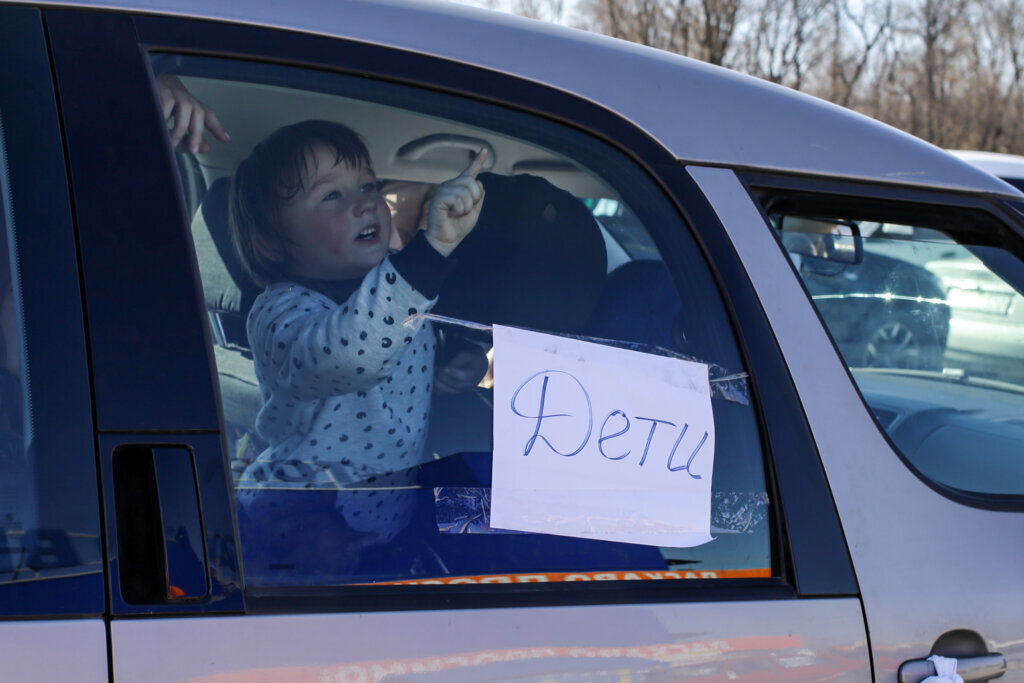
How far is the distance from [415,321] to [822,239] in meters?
0.88

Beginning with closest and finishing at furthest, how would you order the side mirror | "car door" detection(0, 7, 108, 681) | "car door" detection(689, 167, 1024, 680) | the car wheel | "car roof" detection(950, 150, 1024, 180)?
"car door" detection(0, 7, 108, 681), "car door" detection(689, 167, 1024, 680), the side mirror, the car wheel, "car roof" detection(950, 150, 1024, 180)

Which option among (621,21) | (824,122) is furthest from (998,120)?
(824,122)

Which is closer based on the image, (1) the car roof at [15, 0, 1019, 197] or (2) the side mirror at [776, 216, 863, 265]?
(1) the car roof at [15, 0, 1019, 197]

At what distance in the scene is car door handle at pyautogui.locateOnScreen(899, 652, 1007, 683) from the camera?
128 cm

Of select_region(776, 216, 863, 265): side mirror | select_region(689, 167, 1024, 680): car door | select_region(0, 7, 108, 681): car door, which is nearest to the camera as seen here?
select_region(0, 7, 108, 681): car door

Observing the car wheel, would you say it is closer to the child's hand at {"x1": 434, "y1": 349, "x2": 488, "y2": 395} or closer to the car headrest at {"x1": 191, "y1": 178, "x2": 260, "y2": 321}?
the child's hand at {"x1": 434, "y1": 349, "x2": 488, "y2": 395}

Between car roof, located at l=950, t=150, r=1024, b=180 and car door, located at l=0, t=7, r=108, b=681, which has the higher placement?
car roof, located at l=950, t=150, r=1024, b=180

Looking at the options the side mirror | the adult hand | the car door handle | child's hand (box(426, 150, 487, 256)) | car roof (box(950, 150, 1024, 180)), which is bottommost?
the car door handle

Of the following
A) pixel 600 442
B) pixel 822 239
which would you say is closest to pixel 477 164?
pixel 600 442

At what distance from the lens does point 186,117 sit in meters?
1.23

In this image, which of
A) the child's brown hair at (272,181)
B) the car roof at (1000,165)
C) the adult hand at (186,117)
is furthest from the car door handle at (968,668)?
the car roof at (1000,165)

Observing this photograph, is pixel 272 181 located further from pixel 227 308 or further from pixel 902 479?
pixel 902 479

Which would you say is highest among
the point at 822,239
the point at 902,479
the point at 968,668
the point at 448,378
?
the point at 822,239

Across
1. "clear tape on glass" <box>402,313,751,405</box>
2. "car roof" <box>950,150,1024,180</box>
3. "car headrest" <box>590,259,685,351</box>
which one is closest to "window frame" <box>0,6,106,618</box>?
"clear tape on glass" <box>402,313,751,405</box>
